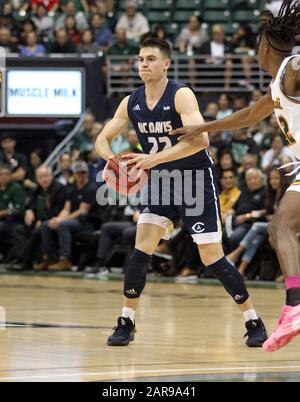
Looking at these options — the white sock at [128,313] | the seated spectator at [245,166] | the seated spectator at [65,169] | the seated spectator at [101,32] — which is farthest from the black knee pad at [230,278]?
the seated spectator at [101,32]

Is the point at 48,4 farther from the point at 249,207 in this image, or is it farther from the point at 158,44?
the point at 158,44

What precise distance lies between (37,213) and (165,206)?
9.87 m

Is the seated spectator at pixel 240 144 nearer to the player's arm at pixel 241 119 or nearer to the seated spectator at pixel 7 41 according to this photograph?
the seated spectator at pixel 7 41

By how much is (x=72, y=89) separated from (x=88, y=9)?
5404 mm

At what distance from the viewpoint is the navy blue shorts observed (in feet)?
27.4

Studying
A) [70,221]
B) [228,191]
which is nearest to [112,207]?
[70,221]

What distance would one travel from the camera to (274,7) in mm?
21719

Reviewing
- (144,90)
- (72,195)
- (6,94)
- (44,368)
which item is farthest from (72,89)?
(44,368)

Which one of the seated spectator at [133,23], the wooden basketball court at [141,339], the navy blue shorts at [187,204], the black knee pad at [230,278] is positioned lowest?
the wooden basketball court at [141,339]

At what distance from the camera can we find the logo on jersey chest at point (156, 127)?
27.3 feet

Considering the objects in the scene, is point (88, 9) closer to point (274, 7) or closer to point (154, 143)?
point (274, 7)

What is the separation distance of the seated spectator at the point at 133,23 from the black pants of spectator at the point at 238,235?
8.22 meters

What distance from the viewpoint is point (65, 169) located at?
1850cm

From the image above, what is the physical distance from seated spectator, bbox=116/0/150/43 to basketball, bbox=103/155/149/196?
14.4 m
